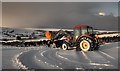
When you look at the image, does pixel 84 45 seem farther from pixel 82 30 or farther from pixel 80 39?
pixel 82 30

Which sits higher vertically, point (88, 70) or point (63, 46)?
point (88, 70)

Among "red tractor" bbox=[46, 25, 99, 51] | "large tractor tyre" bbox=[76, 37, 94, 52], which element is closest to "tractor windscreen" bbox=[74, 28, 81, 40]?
"red tractor" bbox=[46, 25, 99, 51]

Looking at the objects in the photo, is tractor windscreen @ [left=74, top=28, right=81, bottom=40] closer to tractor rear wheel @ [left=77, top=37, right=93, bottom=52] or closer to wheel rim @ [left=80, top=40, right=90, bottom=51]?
tractor rear wheel @ [left=77, top=37, right=93, bottom=52]

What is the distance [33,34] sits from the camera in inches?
1452

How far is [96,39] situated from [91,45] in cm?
108

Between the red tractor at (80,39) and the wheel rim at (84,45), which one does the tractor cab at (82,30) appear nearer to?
the red tractor at (80,39)

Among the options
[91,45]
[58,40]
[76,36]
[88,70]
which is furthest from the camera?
[58,40]

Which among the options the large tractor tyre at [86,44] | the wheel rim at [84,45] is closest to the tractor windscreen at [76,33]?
the large tractor tyre at [86,44]

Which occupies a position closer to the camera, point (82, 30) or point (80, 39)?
point (80, 39)

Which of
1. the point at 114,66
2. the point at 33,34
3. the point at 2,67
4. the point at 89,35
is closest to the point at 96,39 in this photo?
the point at 89,35

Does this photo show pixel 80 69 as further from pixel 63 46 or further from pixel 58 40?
pixel 58 40

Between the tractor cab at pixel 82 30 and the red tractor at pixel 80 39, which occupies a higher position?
the tractor cab at pixel 82 30

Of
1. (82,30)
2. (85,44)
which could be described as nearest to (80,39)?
(85,44)

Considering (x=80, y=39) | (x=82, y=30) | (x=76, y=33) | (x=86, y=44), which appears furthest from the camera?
(x=76, y=33)
